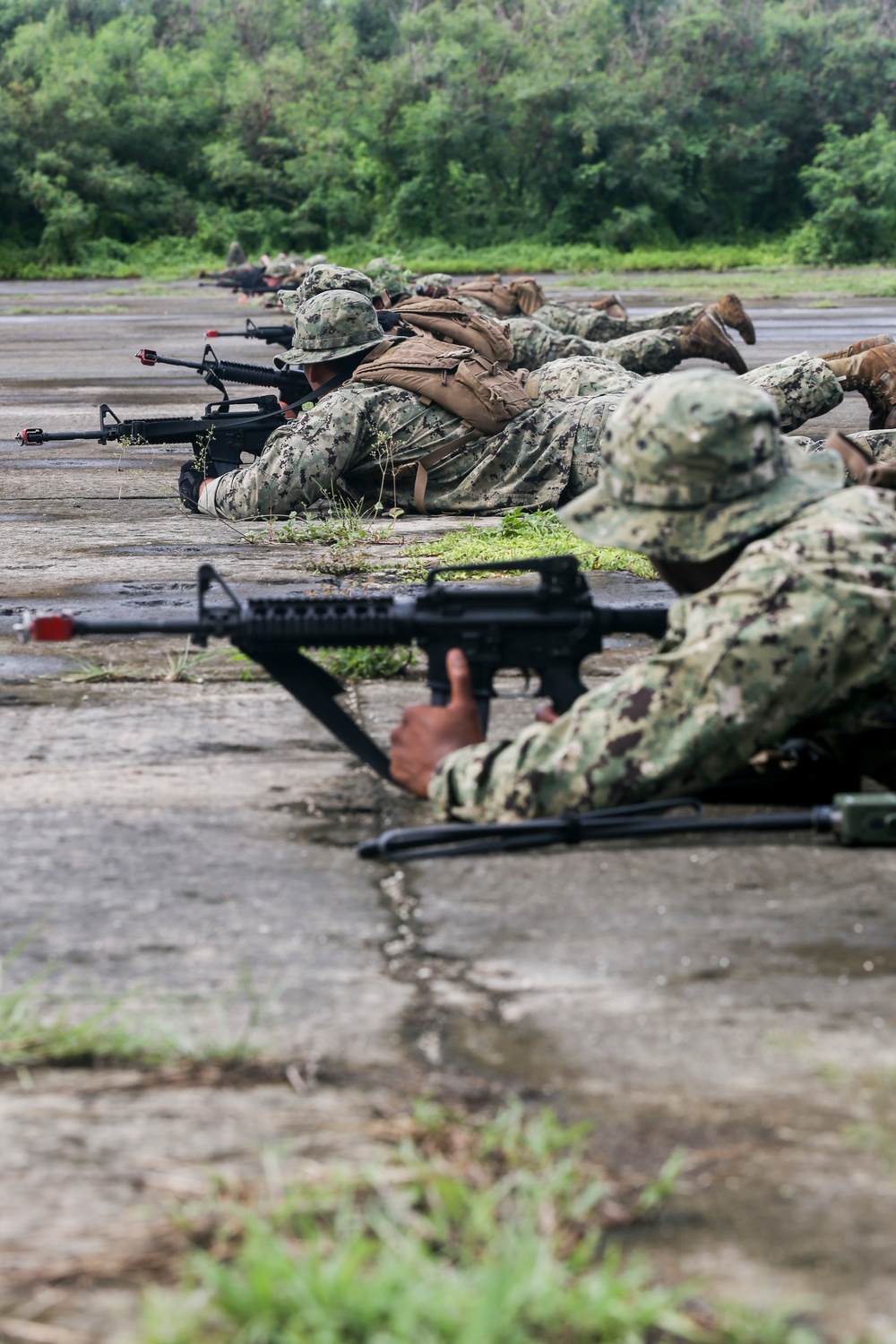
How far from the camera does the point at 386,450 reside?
7.71m

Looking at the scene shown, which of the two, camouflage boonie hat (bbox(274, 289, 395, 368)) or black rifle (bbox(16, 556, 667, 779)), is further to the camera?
camouflage boonie hat (bbox(274, 289, 395, 368))

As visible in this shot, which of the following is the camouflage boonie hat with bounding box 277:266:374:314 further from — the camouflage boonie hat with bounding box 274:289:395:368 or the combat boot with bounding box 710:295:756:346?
the combat boot with bounding box 710:295:756:346

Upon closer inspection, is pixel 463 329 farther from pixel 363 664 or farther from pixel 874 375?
pixel 363 664

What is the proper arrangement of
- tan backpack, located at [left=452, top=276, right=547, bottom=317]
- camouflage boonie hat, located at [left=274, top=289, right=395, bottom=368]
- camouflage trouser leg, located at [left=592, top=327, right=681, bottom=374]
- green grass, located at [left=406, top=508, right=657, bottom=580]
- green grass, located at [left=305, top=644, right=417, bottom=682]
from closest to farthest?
green grass, located at [left=305, top=644, right=417, bottom=682] → green grass, located at [left=406, top=508, right=657, bottom=580] → camouflage boonie hat, located at [left=274, top=289, right=395, bottom=368] → camouflage trouser leg, located at [left=592, top=327, right=681, bottom=374] → tan backpack, located at [left=452, top=276, right=547, bottom=317]

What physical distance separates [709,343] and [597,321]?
1513mm

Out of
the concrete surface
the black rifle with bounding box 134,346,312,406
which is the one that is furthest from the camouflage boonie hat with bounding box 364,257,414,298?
the concrete surface

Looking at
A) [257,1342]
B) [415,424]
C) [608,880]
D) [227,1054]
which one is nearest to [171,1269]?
[257,1342]

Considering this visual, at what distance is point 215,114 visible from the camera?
4153cm

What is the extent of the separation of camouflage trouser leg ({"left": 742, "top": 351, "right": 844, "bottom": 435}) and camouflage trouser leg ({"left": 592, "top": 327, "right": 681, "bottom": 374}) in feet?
9.51

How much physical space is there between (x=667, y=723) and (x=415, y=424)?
15.0 ft

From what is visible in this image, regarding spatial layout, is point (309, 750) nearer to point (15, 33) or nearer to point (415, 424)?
point (415, 424)

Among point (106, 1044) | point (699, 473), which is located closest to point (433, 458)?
point (699, 473)

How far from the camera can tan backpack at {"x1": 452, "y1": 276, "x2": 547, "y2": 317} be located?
481 inches

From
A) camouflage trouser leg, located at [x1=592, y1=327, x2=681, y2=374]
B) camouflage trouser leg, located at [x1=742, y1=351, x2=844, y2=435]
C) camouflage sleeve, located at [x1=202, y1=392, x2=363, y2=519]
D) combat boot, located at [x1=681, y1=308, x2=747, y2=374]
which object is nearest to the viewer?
camouflage sleeve, located at [x1=202, y1=392, x2=363, y2=519]
